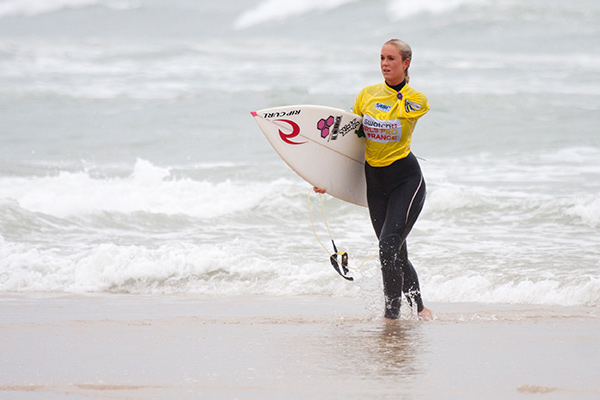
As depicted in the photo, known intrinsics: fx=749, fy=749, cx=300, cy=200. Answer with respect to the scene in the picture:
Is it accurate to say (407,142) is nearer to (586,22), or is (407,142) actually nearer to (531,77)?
(531,77)

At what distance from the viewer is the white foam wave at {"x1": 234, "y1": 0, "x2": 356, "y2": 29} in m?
53.7

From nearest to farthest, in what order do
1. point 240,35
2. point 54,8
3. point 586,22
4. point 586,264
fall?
point 586,264 → point 586,22 → point 240,35 → point 54,8

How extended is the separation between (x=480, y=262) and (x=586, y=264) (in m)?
0.85

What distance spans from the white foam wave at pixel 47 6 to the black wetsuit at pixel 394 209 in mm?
62875

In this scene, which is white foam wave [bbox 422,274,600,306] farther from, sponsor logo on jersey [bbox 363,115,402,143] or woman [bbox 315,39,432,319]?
sponsor logo on jersey [bbox 363,115,402,143]

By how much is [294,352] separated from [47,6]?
66780mm

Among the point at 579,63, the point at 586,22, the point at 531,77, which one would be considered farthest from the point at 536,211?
the point at 586,22

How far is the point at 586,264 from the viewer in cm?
621

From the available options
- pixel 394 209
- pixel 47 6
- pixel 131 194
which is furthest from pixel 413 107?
pixel 47 6

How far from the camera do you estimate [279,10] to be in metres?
56.5

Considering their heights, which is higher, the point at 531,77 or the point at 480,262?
the point at 531,77

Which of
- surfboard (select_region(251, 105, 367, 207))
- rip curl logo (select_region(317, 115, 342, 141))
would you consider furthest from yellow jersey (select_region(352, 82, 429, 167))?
rip curl logo (select_region(317, 115, 342, 141))

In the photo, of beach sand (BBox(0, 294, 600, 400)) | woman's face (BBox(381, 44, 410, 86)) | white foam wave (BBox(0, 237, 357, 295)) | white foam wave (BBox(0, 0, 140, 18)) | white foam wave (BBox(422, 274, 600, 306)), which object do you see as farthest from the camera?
white foam wave (BBox(0, 0, 140, 18))

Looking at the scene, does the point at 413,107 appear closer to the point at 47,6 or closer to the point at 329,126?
the point at 329,126
